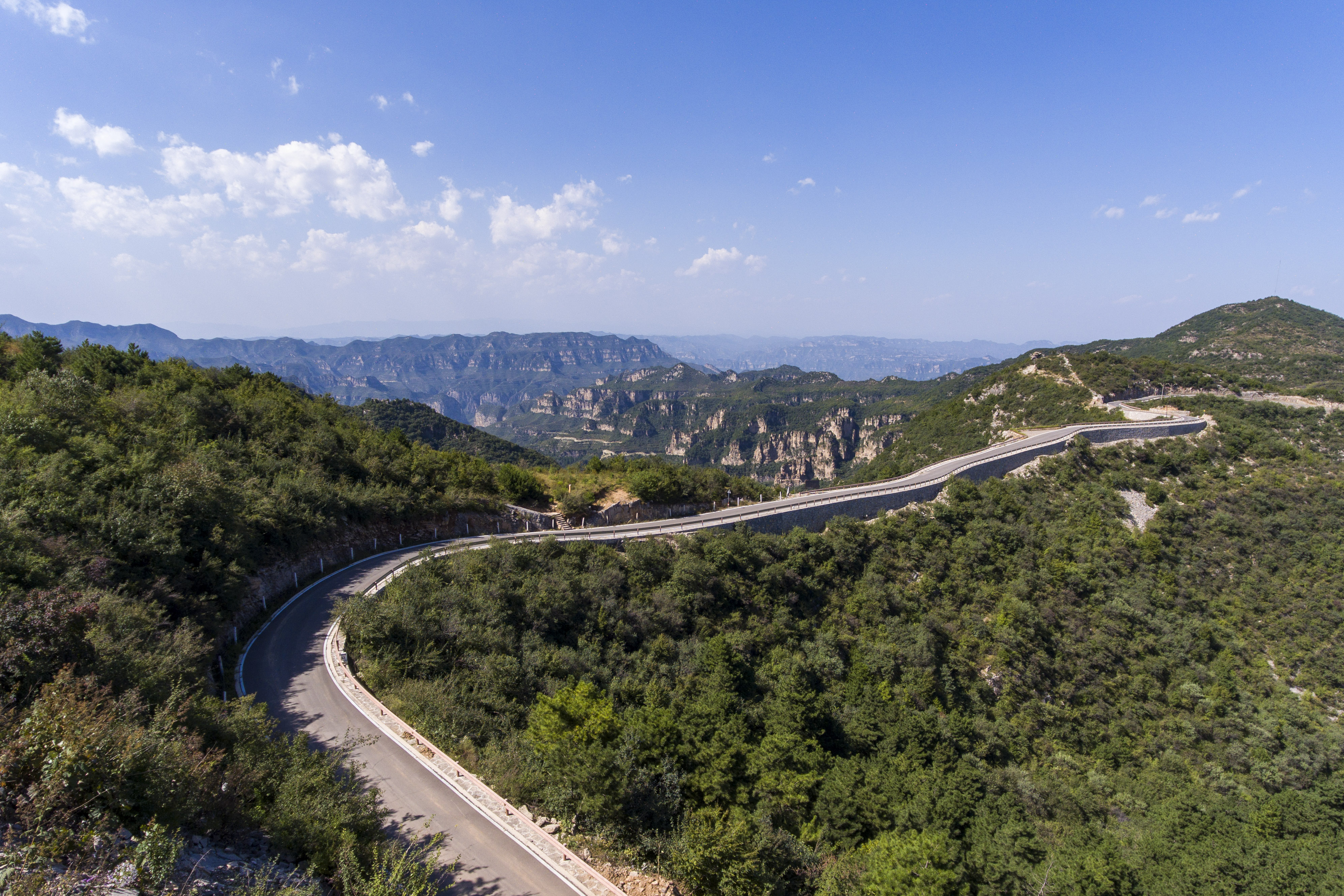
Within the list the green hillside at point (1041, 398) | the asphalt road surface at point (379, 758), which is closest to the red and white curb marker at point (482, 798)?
the asphalt road surface at point (379, 758)

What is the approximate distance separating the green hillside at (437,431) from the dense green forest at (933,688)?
275 feet

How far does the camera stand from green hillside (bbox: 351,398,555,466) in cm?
11306

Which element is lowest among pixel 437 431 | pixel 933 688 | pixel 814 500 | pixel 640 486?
pixel 933 688

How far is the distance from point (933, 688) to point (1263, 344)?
115m

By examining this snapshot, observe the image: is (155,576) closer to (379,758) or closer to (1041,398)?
(379,758)

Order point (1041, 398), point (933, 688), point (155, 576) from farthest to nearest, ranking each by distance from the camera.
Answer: point (1041, 398) → point (933, 688) → point (155, 576)

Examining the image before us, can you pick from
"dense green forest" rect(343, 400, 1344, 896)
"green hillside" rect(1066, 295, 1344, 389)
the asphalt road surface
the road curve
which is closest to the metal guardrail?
the road curve

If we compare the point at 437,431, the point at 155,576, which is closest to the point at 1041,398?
the point at 155,576

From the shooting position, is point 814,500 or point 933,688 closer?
point 933,688

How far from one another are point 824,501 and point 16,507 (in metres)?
36.3

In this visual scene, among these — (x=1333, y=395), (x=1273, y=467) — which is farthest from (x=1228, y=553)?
(x=1333, y=395)

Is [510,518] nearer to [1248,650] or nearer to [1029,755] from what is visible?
[1029,755]

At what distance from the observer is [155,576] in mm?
17266

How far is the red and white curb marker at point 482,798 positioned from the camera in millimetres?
10562
